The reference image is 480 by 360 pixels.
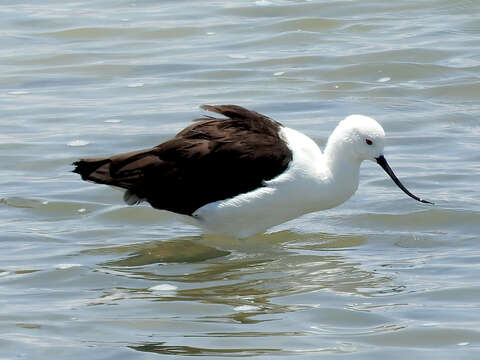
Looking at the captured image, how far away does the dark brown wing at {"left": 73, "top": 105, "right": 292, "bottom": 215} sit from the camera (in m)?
8.87

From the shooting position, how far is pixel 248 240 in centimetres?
957

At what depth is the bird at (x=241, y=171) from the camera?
8.86 metres

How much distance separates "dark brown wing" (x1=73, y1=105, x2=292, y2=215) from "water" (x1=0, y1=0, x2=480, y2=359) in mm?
474

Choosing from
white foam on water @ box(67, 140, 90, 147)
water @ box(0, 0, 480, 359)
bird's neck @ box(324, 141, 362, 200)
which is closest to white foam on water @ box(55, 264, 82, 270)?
water @ box(0, 0, 480, 359)

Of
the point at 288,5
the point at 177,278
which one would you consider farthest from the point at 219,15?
the point at 177,278

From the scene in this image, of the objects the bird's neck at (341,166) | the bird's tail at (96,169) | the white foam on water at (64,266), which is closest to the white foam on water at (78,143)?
the bird's tail at (96,169)

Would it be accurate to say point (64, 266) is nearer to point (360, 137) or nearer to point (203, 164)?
point (203, 164)

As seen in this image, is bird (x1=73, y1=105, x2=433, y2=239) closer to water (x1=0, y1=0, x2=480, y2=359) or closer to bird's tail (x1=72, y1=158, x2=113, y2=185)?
bird's tail (x1=72, y1=158, x2=113, y2=185)

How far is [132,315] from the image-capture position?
302 inches

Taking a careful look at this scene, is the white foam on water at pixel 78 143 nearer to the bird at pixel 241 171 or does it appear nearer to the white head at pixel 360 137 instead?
the bird at pixel 241 171

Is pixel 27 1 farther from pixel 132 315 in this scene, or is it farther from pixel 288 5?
pixel 132 315

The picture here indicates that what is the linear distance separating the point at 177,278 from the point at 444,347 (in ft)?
7.31

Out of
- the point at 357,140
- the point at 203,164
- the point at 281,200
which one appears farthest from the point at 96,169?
the point at 357,140

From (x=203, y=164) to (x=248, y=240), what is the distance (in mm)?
879
